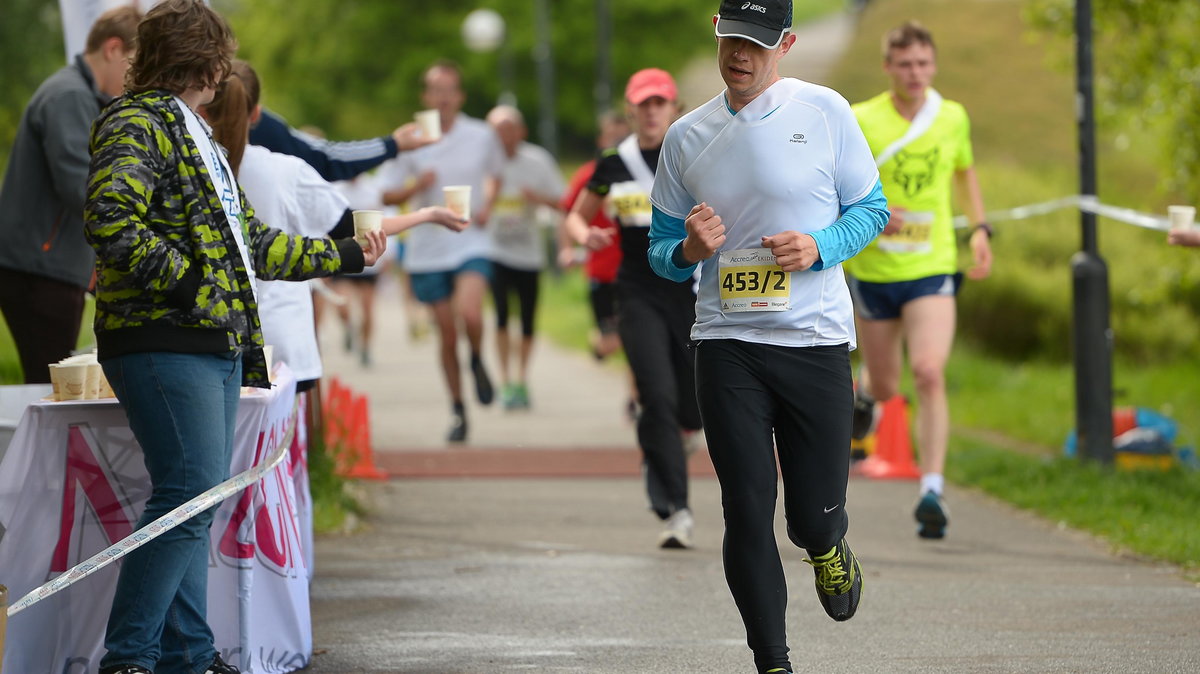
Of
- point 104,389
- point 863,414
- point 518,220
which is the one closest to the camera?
point 104,389

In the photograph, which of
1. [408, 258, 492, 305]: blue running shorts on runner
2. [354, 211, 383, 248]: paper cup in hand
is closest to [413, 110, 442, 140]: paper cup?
[354, 211, 383, 248]: paper cup in hand

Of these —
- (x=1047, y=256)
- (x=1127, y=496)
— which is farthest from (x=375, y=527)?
(x=1047, y=256)

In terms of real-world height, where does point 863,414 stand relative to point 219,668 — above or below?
above

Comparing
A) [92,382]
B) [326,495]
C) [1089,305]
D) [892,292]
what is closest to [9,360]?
[326,495]

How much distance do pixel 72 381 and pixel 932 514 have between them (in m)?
4.26

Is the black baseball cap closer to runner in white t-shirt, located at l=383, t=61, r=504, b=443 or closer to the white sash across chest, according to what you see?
the white sash across chest

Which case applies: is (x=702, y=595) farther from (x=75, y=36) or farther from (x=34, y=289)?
(x=75, y=36)

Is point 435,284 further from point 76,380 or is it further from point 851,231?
point 851,231

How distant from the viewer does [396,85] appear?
64.4m

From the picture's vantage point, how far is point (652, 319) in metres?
7.78

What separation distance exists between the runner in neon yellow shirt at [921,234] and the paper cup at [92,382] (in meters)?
4.00

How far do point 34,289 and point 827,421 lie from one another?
11.2 ft

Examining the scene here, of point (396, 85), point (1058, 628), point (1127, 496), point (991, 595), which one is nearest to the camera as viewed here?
point (1058, 628)

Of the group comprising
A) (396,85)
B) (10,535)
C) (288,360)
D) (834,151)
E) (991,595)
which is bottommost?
(991,595)
